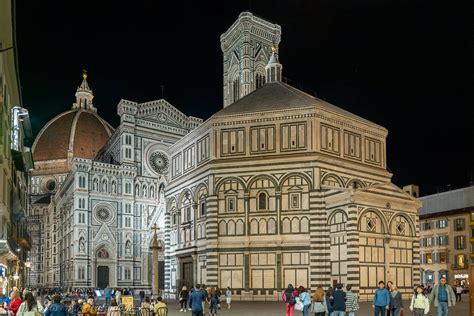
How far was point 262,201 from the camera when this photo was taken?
42531mm

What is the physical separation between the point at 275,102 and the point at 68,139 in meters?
74.0

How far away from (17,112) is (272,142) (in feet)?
54.4

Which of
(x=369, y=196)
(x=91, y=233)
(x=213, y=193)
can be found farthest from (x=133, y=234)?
→ (x=369, y=196)

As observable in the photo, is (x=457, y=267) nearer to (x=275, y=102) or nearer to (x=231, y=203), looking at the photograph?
(x=275, y=102)

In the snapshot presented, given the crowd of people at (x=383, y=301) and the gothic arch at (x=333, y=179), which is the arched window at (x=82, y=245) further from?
the crowd of people at (x=383, y=301)

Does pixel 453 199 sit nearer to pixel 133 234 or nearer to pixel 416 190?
pixel 416 190

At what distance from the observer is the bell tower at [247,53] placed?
91.2 m

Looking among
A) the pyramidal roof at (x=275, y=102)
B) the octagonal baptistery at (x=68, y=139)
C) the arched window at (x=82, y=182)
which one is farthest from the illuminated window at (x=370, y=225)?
the octagonal baptistery at (x=68, y=139)

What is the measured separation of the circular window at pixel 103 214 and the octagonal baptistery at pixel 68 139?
1390 inches

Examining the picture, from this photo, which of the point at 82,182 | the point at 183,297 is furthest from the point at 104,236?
the point at 183,297

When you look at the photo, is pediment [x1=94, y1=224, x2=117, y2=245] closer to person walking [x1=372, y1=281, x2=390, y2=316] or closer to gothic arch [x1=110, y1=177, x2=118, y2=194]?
gothic arch [x1=110, y1=177, x2=118, y2=194]

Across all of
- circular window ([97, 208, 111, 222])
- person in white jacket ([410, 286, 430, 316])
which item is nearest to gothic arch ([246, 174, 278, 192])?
person in white jacket ([410, 286, 430, 316])

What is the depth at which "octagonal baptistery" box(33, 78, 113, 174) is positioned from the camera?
4323 inches

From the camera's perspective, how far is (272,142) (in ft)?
142
